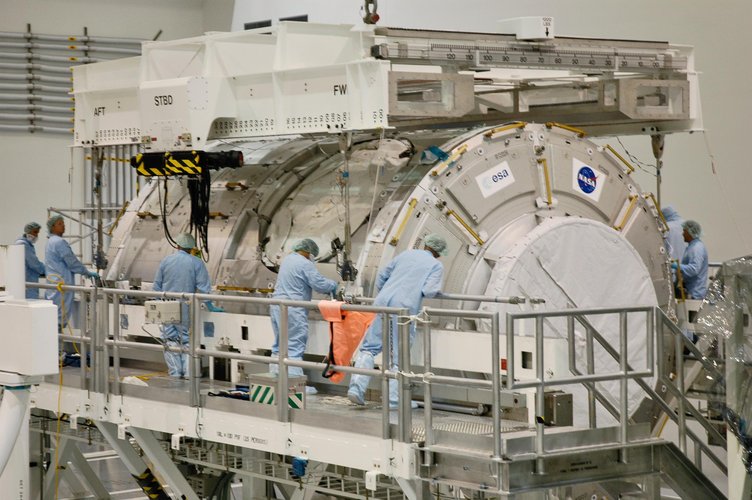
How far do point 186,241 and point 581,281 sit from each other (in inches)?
133

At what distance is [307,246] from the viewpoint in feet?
32.2

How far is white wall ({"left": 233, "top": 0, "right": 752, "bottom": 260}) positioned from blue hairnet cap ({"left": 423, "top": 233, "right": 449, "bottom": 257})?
611 cm

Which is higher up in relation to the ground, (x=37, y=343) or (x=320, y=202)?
(x=320, y=202)

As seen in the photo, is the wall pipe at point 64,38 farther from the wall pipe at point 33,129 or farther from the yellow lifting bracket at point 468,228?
the yellow lifting bracket at point 468,228

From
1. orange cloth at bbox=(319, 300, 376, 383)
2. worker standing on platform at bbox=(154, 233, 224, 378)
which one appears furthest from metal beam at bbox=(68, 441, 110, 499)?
orange cloth at bbox=(319, 300, 376, 383)

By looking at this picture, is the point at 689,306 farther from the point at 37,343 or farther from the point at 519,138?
the point at 37,343

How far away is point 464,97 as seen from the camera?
9664 millimetres

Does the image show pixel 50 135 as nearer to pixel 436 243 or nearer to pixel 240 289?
pixel 240 289

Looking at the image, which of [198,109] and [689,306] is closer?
[198,109]

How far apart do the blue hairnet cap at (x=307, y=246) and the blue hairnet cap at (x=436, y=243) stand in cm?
109

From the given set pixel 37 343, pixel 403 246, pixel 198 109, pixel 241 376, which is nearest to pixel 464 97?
pixel 403 246

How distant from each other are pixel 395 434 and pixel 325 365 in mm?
683

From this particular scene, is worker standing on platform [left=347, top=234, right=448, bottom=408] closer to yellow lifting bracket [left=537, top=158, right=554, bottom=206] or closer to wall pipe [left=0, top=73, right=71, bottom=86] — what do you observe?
yellow lifting bracket [left=537, top=158, right=554, bottom=206]

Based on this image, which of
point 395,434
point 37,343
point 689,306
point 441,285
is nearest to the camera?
point 37,343
